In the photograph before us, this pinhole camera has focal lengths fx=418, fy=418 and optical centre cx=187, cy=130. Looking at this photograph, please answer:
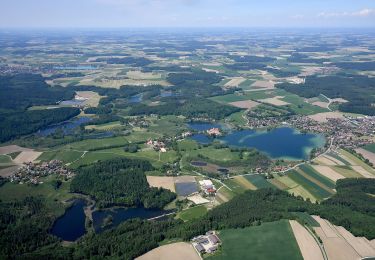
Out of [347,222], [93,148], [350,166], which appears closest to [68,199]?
[93,148]

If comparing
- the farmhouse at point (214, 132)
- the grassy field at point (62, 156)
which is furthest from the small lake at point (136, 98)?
the grassy field at point (62, 156)

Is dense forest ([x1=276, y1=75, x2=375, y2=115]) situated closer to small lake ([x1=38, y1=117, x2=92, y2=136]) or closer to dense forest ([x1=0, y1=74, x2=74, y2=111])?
small lake ([x1=38, y1=117, x2=92, y2=136])

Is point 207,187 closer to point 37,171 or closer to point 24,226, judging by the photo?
point 24,226

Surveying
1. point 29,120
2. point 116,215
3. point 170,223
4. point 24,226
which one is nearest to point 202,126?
point 29,120

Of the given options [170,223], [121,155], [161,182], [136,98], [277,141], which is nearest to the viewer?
[170,223]

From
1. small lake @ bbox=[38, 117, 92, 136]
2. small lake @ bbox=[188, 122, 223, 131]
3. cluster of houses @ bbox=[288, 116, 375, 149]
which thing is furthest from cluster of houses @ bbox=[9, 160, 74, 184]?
cluster of houses @ bbox=[288, 116, 375, 149]
